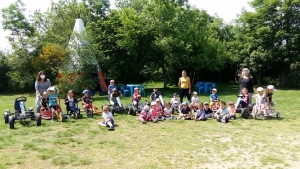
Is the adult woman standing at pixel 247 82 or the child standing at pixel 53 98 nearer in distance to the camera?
the child standing at pixel 53 98

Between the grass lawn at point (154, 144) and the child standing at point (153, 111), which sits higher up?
the child standing at point (153, 111)

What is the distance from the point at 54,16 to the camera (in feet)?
93.7

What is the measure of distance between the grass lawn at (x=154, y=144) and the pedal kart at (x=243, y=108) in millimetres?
346

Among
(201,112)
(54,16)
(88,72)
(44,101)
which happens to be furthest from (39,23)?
(201,112)

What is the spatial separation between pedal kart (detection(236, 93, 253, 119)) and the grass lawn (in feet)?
1.14

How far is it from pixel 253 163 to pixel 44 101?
7.02 metres

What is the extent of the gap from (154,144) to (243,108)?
484 cm

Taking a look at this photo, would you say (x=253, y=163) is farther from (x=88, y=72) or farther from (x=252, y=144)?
(x=88, y=72)

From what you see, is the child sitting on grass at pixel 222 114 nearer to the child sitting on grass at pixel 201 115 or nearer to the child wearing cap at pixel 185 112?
the child sitting on grass at pixel 201 115

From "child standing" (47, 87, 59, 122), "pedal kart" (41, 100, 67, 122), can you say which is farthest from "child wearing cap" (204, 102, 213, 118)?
"child standing" (47, 87, 59, 122)

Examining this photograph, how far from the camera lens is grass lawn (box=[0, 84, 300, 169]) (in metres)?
5.11

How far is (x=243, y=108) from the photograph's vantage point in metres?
9.90

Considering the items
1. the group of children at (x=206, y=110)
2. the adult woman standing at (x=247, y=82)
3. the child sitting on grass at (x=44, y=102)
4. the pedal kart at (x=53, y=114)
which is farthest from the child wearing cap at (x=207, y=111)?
the child sitting on grass at (x=44, y=102)

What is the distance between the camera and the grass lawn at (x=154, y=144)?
511cm
